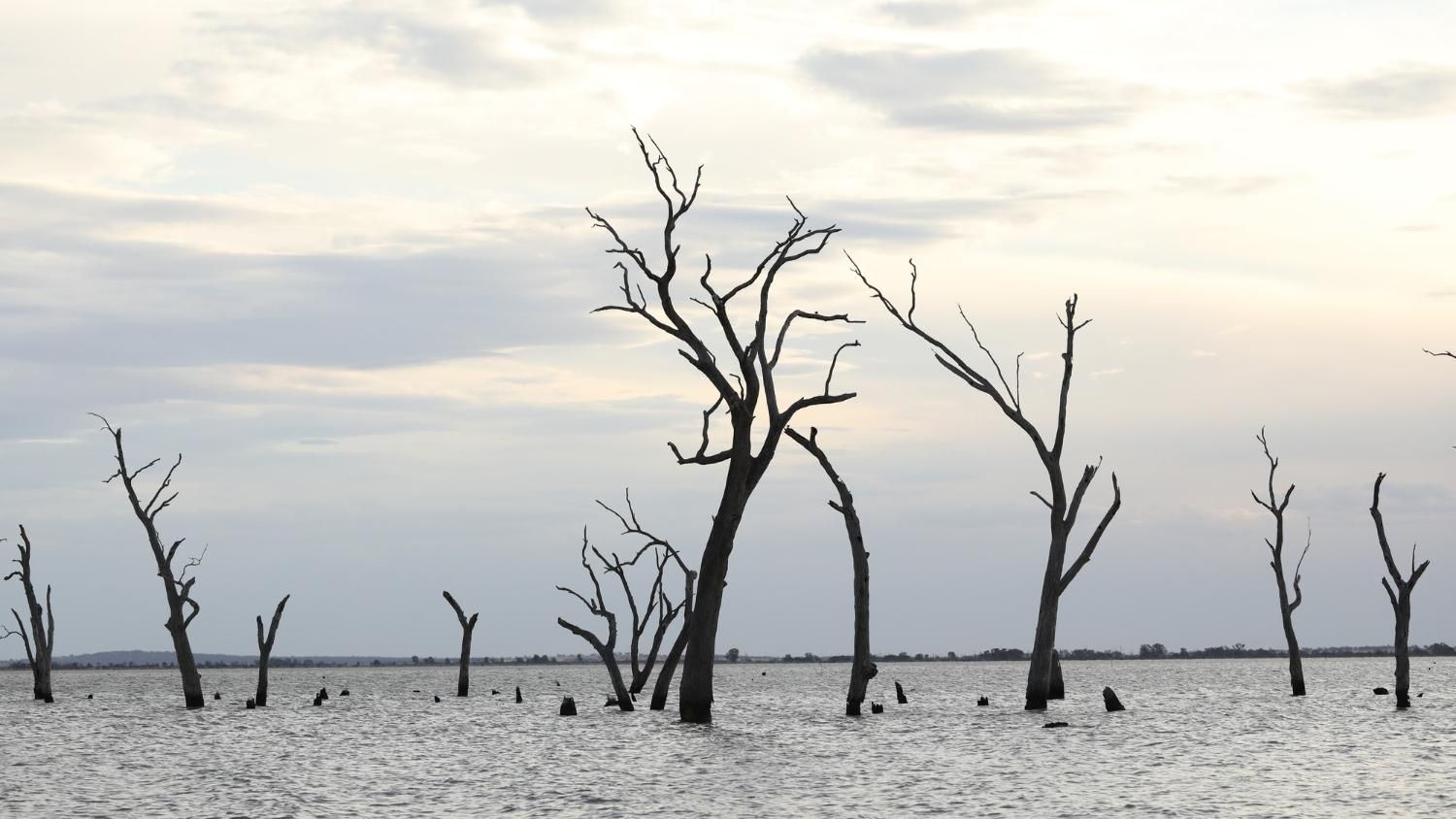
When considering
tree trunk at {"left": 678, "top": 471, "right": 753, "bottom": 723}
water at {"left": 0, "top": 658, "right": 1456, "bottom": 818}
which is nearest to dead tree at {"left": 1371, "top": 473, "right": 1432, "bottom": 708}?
water at {"left": 0, "top": 658, "right": 1456, "bottom": 818}

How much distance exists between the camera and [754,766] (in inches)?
1286

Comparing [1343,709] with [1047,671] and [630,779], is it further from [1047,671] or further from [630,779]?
[630,779]

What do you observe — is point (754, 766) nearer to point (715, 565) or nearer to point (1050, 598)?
point (715, 565)

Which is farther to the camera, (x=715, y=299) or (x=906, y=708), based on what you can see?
(x=906, y=708)

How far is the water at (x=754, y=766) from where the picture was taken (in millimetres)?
25734

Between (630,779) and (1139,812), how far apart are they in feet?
32.6

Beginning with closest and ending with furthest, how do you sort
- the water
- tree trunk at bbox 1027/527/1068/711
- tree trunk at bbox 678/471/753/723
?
the water, tree trunk at bbox 678/471/753/723, tree trunk at bbox 1027/527/1068/711

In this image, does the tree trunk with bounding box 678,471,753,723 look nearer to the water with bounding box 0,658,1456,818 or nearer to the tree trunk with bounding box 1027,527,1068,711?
the water with bounding box 0,658,1456,818

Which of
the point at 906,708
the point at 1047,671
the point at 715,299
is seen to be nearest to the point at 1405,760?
the point at 1047,671

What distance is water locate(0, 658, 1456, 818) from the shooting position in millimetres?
25734

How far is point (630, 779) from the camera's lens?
2998 cm

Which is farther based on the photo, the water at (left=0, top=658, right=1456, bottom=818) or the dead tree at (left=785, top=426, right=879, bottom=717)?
the dead tree at (left=785, top=426, right=879, bottom=717)

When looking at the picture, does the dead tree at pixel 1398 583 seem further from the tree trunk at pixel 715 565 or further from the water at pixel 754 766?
the tree trunk at pixel 715 565

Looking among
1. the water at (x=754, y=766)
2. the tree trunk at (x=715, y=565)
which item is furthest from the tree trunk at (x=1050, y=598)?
the tree trunk at (x=715, y=565)
